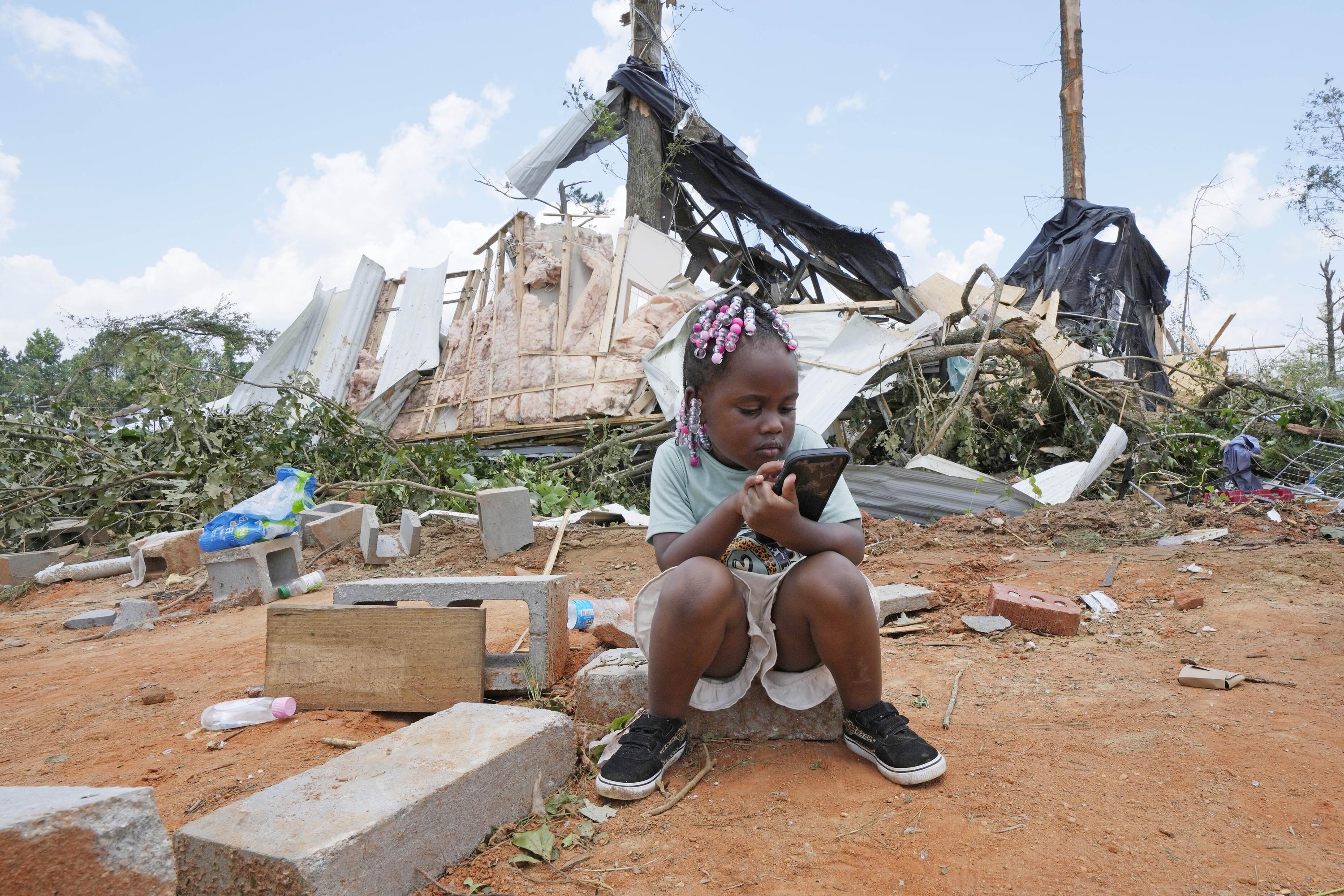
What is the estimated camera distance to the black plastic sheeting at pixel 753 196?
409 inches

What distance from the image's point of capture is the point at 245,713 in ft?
8.89

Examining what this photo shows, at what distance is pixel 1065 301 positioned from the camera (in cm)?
1095

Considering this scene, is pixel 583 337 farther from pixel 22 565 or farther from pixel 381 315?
pixel 22 565

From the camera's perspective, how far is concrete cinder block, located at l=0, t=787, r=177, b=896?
4.05 feet

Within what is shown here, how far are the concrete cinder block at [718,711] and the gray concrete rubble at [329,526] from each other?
4.35m

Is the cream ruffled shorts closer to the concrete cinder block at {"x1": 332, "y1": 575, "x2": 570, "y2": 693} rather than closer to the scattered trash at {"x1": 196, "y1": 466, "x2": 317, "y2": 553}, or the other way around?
the concrete cinder block at {"x1": 332, "y1": 575, "x2": 570, "y2": 693}

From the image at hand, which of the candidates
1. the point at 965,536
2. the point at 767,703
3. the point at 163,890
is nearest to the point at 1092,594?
the point at 965,536

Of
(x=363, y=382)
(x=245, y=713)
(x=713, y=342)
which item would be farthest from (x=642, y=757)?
(x=363, y=382)

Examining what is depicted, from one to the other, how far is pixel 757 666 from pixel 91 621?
4.79 m

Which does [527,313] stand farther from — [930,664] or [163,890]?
[163,890]

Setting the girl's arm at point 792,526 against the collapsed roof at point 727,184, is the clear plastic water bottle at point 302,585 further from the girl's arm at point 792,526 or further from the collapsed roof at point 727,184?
the collapsed roof at point 727,184

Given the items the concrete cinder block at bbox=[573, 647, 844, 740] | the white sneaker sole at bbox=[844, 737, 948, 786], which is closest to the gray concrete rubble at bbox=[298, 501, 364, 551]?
the concrete cinder block at bbox=[573, 647, 844, 740]

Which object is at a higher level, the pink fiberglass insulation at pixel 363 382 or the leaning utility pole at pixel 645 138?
the leaning utility pole at pixel 645 138

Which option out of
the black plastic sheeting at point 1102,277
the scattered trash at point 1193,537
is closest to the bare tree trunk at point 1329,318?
the black plastic sheeting at point 1102,277
